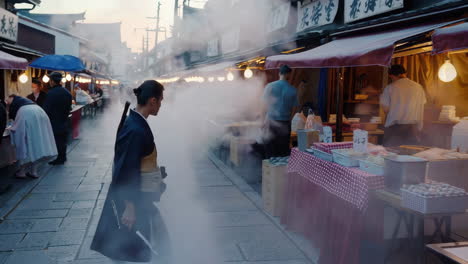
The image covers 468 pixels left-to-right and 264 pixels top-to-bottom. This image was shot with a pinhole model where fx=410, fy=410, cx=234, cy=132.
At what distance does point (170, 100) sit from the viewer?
30.0 m

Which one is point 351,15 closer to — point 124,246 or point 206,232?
point 206,232

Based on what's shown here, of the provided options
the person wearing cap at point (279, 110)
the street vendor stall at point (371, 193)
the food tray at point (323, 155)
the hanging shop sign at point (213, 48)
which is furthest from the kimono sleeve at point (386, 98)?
the hanging shop sign at point (213, 48)

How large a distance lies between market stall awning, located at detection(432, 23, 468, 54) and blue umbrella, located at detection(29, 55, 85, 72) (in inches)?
458

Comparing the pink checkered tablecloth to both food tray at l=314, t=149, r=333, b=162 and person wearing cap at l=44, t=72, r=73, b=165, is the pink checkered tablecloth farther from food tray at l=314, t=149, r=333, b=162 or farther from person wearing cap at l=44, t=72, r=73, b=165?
person wearing cap at l=44, t=72, r=73, b=165

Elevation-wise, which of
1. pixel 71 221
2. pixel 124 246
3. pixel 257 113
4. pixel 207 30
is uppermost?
pixel 207 30

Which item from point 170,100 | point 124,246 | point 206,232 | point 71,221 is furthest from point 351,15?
point 170,100

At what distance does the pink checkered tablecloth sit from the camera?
3.70 metres

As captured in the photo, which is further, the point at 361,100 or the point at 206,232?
the point at 361,100

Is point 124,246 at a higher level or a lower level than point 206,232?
higher

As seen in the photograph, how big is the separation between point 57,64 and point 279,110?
8767mm

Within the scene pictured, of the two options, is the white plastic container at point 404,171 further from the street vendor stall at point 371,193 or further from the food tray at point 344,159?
the food tray at point 344,159

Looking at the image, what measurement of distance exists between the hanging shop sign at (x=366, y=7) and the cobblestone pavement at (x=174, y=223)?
164 inches

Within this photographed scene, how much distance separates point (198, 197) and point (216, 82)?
978 cm

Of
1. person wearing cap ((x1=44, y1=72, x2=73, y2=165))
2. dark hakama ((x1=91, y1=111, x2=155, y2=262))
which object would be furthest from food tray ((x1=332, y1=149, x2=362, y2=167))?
person wearing cap ((x1=44, y1=72, x2=73, y2=165))
